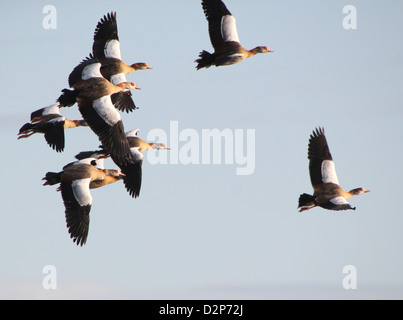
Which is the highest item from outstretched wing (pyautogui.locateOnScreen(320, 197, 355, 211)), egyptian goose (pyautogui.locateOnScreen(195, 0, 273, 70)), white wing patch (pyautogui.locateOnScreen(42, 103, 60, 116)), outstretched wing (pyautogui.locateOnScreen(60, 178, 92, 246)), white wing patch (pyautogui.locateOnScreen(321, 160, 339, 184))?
egyptian goose (pyautogui.locateOnScreen(195, 0, 273, 70))

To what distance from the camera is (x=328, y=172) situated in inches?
1238

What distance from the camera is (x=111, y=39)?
109ft

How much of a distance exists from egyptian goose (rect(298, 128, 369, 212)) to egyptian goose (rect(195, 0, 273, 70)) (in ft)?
11.6

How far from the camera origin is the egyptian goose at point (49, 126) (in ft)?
104

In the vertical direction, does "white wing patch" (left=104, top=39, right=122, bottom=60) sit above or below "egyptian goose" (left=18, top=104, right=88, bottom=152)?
above

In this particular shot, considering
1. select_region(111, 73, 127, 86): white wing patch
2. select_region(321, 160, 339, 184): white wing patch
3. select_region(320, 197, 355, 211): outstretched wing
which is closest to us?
select_region(320, 197, 355, 211): outstretched wing

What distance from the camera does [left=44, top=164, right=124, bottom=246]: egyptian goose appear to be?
91.6 feet

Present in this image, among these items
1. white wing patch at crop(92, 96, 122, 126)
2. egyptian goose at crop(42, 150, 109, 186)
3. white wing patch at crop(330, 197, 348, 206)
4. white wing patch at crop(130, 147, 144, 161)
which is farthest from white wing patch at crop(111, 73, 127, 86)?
white wing patch at crop(330, 197, 348, 206)

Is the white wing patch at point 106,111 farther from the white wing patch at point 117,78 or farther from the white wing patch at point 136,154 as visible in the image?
the white wing patch at point 117,78

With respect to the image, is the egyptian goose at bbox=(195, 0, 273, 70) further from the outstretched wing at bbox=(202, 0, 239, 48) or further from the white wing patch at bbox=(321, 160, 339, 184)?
the white wing patch at bbox=(321, 160, 339, 184)

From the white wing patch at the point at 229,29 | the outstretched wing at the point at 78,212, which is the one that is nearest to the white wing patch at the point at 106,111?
the outstretched wing at the point at 78,212

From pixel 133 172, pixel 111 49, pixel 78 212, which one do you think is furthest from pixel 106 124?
pixel 111 49

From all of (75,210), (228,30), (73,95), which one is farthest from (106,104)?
(228,30)
